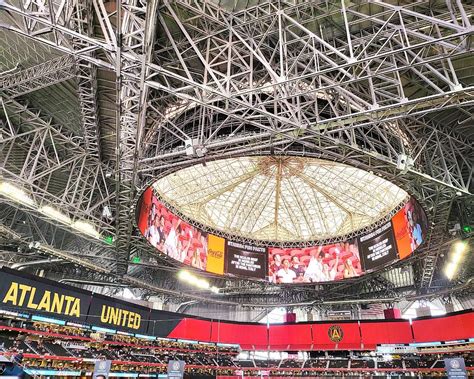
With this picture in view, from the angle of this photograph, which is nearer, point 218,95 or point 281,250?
point 218,95

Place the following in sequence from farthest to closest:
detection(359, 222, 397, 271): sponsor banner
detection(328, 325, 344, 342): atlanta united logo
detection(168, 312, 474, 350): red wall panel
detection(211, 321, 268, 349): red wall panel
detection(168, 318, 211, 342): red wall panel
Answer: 1. detection(211, 321, 268, 349): red wall panel
2. detection(328, 325, 344, 342): atlanta united logo
3. detection(168, 318, 211, 342): red wall panel
4. detection(168, 312, 474, 350): red wall panel
5. detection(359, 222, 397, 271): sponsor banner

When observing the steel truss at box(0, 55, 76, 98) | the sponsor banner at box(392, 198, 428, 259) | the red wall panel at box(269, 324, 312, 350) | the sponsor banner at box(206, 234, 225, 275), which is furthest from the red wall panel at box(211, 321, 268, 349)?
the steel truss at box(0, 55, 76, 98)

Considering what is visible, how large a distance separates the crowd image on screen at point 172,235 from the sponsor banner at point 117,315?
10714mm

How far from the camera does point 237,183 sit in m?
37.7

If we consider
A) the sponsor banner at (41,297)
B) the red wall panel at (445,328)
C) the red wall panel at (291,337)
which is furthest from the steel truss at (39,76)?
the red wall panel at (445,328)

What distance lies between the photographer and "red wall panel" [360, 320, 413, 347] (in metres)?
42.5

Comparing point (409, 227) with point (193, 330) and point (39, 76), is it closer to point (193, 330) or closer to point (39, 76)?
point (39, 76)

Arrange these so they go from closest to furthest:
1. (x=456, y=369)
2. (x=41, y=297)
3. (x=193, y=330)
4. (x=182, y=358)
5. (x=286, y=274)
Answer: (x=456, y=369)
(x=41, y=297)
(x=286, y=274)
(x=182, y=358)
(x=193, y=330)

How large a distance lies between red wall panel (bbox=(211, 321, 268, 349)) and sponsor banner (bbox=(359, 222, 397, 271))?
65.8 ft

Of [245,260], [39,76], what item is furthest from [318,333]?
[39,76]

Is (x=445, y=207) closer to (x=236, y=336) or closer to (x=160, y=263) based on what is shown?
(x=160, y=263)

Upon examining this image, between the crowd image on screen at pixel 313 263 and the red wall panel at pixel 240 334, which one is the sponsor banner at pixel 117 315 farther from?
the crowd image on screen at pixel 313 263

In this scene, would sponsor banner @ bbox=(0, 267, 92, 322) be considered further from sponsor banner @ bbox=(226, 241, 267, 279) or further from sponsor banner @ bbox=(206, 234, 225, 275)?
sponsor banner @ bbox=(226, 241, 267, 279)

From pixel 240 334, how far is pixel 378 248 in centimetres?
2377
